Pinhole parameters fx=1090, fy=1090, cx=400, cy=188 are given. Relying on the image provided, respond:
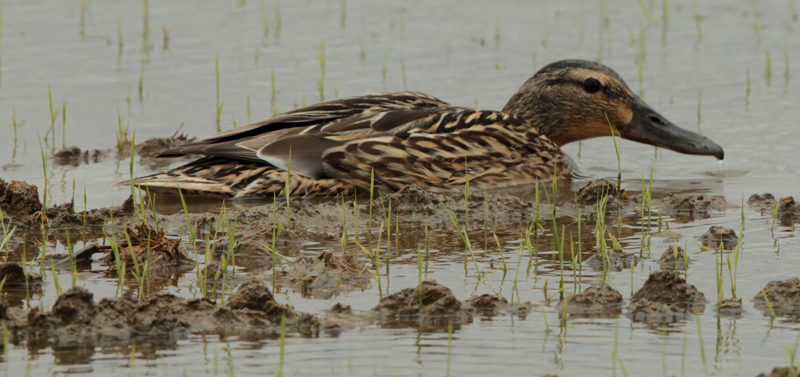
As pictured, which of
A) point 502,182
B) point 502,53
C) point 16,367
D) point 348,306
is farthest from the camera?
point 502,53

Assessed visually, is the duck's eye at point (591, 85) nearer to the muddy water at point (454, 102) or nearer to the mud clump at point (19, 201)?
the muddy water at point (454, 102)

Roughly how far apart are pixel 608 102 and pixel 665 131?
54cm

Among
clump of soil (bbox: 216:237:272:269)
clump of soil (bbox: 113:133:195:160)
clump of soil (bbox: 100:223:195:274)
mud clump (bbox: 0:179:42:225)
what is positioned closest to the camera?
clump of soil (bbox: 100:223:195:274)

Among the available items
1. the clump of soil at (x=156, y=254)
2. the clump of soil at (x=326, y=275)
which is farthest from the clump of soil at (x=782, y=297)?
the clump of soil at (x=156, y=254)

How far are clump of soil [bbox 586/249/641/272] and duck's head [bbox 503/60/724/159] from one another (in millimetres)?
3351

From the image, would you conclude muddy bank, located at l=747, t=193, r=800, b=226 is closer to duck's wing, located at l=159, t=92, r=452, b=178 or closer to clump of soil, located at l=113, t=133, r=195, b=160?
duck's wing, located at l=159, t=92, r=452, b=178

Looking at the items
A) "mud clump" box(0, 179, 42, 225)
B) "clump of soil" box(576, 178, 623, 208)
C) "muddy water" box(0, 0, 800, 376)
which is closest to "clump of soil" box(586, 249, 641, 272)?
"muddy water" box(0, 0, 800, 376)

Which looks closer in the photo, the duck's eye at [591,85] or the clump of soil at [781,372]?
the clump of soil at [781,372]

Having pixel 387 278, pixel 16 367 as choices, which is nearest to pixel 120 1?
pixel 387 278

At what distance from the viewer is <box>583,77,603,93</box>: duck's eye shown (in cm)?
909

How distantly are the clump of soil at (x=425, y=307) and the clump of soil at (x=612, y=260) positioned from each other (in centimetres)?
114

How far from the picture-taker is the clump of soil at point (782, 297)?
4766 millimetres

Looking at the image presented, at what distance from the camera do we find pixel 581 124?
9273mm

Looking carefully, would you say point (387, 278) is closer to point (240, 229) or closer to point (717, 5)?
→ point (240, 229)
